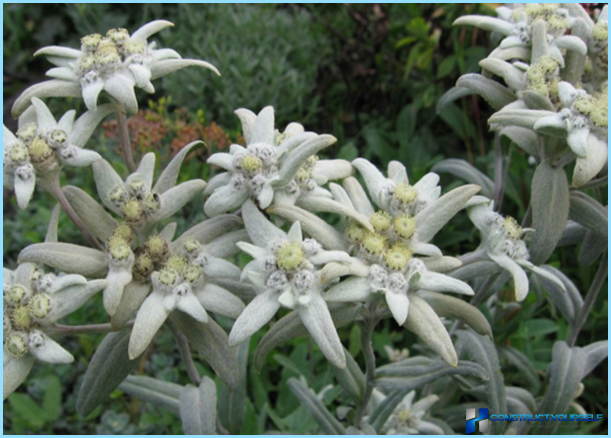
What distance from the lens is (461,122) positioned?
162 inches

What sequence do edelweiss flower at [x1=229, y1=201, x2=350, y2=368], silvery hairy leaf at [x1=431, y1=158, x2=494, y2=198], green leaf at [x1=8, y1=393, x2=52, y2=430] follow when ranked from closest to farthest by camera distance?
edelweiss flower at [x1=229, y1=201, x2=350, y2=368], silvery hairy leaf at [x1=431, y1=158, x2=494, y2=198], green leaf at [x1=8, y1=393, x2=52, y2=430]

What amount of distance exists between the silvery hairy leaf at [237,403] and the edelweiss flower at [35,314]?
2.65 ft

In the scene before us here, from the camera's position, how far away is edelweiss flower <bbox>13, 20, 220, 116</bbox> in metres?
1.81

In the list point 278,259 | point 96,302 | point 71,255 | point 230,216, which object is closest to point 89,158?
point 71,255

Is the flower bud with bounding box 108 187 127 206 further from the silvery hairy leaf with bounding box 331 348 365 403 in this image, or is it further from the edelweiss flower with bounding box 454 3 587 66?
the edelweiss flower with bounding box 454 3 587 66

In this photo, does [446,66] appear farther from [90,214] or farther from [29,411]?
[29,411]

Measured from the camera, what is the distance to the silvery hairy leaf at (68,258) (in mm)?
1641

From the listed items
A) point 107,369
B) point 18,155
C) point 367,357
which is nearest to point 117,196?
point 18,155

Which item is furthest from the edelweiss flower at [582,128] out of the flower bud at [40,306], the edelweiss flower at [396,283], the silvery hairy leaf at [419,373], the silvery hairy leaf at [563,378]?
the flower bud at [40,306]

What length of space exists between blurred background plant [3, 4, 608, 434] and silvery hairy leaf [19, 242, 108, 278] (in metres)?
1.17

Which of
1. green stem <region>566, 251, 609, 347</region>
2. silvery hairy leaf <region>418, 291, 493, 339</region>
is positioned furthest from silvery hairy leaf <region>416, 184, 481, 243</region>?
green stem <region>566, 251, 609, 347</region>

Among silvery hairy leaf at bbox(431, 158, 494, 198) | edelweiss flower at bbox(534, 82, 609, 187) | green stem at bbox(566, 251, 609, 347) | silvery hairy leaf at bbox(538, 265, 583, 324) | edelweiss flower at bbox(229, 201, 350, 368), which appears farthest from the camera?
silvery hairy leaf at bbox(431, 158, 494, 198)

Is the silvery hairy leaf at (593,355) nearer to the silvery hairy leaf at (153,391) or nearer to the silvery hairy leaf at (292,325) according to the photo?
the silvery hairy leaf at (292,325)

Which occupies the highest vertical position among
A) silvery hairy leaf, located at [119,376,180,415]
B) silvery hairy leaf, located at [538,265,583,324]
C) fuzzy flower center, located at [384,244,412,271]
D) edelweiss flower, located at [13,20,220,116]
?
edelweiss flower, located at [13,20,220,116]
